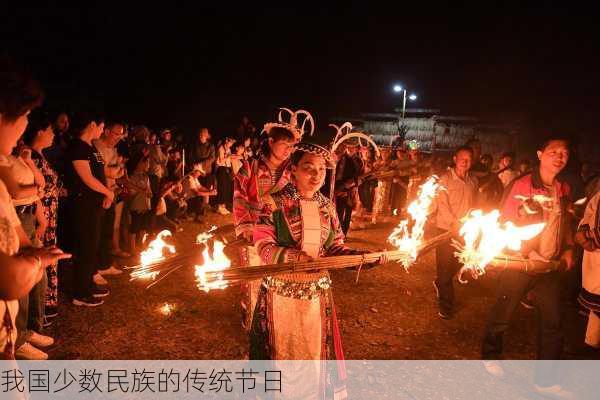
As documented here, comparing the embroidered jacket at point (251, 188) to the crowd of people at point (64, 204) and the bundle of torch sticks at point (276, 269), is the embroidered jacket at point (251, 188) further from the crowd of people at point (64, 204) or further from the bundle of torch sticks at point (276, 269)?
A: the crowd of people at point (64, 204)

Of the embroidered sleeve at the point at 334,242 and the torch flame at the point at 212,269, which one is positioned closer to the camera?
the torch flame at the point at 212,269

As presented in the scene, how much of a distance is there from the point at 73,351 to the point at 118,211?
320 centimetres

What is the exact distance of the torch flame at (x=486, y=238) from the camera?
3.38m

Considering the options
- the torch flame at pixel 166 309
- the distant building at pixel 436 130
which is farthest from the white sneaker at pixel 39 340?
the distant building at pixel 436 130

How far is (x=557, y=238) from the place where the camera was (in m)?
3.86

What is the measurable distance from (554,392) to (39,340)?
223 inches

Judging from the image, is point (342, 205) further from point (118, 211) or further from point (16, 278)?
point (16, 278)

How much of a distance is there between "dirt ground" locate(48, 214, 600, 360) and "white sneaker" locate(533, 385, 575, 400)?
2.26 feet

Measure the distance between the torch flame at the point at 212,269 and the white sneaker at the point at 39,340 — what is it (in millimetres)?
2435

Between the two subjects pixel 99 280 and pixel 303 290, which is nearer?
pixel 303 290

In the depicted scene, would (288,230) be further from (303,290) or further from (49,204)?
(49,204)

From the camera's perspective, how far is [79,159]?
4785 millimetres

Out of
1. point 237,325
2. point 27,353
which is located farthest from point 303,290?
point 27,353

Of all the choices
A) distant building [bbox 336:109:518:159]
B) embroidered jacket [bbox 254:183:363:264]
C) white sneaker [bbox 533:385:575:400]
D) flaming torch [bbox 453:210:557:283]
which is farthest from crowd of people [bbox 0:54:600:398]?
distant building [bbox 336:109:518:159]
